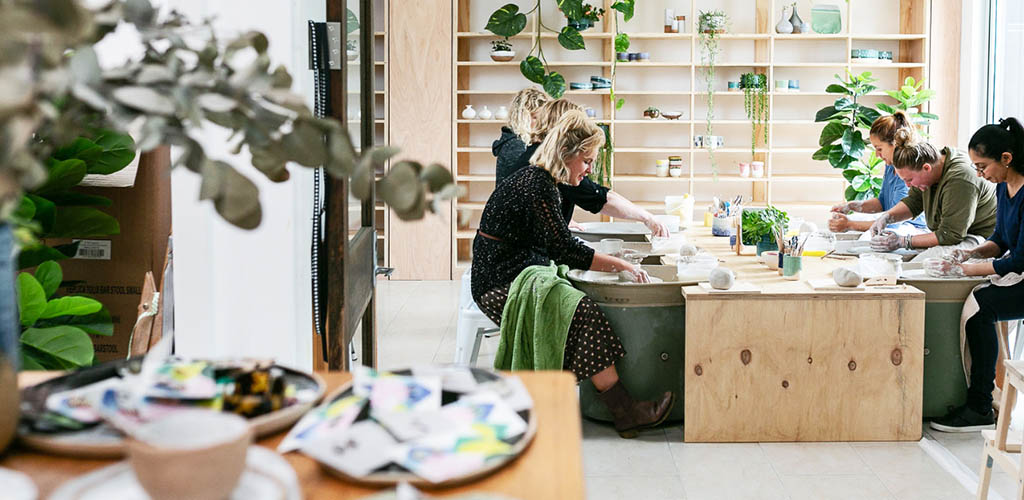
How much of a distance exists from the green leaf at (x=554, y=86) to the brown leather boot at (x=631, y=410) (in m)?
3.50

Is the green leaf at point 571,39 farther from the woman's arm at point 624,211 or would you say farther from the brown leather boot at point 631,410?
the brown leather boot at point 631,410

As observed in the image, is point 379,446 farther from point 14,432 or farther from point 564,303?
point 564,303

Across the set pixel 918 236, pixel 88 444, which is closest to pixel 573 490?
pixel 88 444

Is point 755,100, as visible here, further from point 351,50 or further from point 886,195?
point 351,50

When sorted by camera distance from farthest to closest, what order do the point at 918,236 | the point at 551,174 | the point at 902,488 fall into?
the point at 918,236, the point at 551,174, the point at 902,488

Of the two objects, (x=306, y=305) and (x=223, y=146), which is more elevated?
(x=223, y=146)

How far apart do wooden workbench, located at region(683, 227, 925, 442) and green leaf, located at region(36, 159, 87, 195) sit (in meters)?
2.32

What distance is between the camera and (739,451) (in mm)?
3799

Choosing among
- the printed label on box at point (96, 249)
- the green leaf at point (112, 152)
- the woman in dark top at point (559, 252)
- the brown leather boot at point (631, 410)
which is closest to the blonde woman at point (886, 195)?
the woman in dark top at point (559, 252)

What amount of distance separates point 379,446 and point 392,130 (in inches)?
282

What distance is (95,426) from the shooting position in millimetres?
962

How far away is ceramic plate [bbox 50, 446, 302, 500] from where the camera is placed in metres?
0.83

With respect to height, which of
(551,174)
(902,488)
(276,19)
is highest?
(276,19)

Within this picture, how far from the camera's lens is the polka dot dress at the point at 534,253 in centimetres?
390
